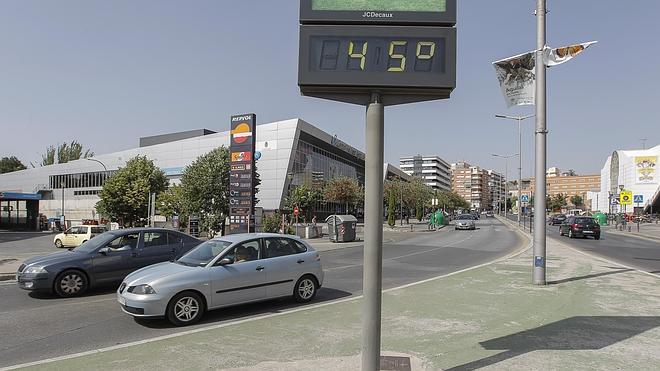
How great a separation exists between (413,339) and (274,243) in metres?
3.56

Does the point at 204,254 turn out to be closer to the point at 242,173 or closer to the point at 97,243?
the point at 97,243

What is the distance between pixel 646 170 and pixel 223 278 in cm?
12890

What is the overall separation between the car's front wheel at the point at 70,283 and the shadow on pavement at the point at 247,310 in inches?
122

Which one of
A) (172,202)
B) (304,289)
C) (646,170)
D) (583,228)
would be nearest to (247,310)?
(304,289)

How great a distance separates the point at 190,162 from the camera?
59.9 meters

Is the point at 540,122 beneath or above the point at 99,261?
above

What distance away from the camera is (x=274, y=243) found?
28.2 feet

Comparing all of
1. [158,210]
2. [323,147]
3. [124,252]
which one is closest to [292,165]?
[323,147]

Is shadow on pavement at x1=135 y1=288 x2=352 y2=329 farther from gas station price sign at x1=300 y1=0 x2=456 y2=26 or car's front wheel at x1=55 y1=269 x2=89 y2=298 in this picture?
gas station price sign at x1=300 y1=0 x2=456 y2=26

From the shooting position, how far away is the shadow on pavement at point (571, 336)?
541 centimetres

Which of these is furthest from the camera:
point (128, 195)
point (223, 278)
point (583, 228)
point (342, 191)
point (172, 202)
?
point (342, 191)

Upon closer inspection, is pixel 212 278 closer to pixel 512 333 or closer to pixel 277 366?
pixel 277 366

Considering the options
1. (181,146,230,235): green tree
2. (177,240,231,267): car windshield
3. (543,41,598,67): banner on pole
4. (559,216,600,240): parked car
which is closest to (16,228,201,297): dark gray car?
(177,240,231,267): car windshield

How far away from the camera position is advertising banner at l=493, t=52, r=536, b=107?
10625 mm
